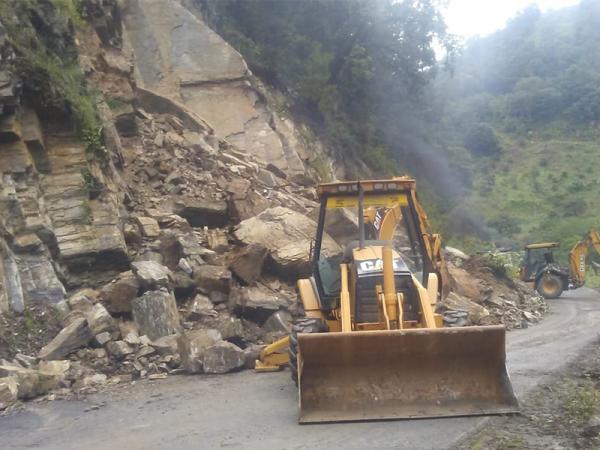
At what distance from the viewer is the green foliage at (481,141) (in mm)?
60312

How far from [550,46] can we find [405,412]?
274 feet

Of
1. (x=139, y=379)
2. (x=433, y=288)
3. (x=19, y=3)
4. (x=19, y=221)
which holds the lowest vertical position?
(x=139, y=379)

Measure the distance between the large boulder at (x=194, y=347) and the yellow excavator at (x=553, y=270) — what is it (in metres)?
15.6

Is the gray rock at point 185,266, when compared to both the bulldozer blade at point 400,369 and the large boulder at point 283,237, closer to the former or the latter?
the large boulder at point 283,237

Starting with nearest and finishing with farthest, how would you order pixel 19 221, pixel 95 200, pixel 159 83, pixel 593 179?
1. pixel 19 221
2. pixel 95 200
3. pixel 159 83
4. pixel 593 179

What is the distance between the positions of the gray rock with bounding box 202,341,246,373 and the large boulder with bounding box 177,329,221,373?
0.27 feet

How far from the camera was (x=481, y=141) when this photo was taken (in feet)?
199

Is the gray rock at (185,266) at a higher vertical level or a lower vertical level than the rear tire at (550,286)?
higher

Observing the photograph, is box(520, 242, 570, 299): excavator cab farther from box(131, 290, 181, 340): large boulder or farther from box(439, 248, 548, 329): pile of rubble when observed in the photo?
box(131, 290, 181, 340): large boulder

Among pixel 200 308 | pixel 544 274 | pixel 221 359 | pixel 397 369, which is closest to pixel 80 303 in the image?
pixel 200 308

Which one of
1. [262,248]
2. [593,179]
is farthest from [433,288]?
[593,179]

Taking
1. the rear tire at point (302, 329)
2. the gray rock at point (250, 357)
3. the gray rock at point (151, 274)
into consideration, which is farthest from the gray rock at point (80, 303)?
the rear tire at point (302, 329)

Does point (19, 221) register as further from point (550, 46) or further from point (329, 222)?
point (550, 46)

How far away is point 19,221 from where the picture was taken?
10383 mm
